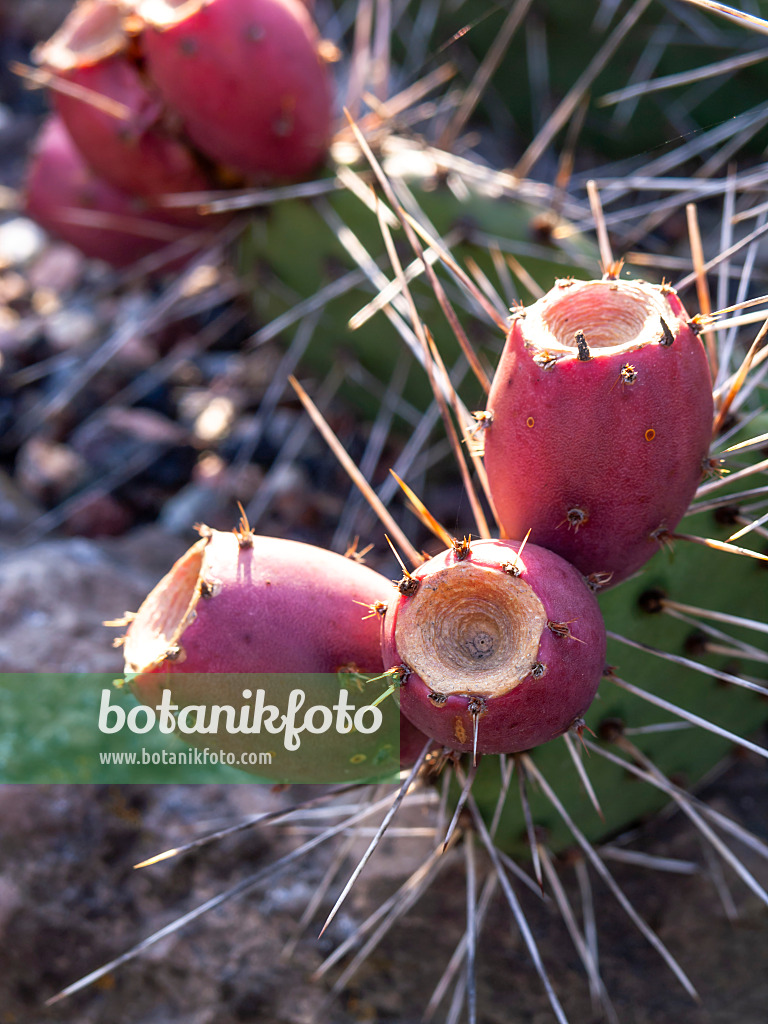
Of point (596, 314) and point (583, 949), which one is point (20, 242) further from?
point (583, 949)

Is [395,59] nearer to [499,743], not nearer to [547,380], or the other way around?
[547,380]

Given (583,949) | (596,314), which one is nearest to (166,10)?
(596,314)

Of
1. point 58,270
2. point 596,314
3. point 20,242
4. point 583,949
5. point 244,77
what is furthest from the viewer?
point 20,242

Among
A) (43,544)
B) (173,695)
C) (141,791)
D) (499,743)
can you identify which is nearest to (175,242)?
(43,544)

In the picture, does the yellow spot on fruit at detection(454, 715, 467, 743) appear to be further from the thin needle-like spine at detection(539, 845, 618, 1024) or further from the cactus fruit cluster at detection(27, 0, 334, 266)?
the cactus fruit cluster at detection(27, 0, 334, 266)

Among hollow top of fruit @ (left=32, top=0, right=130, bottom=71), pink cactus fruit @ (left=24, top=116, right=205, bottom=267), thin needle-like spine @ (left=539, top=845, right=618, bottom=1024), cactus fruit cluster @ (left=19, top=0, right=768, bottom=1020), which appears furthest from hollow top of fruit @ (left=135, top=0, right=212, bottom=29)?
thin needle-like spine @ (left=539, top=845, right=618, bottom=1024)

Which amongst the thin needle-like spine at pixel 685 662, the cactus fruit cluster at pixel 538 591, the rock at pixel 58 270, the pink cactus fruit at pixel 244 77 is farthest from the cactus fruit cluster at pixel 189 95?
the thin needle-like spine at pixel 685 662
